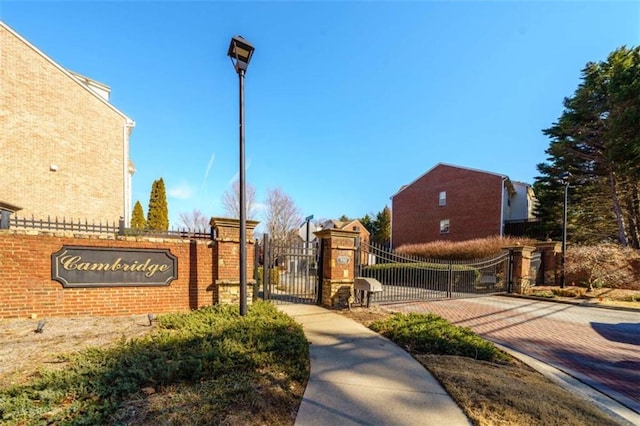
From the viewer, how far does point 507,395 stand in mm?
3363

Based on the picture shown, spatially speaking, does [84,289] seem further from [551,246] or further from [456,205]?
[456,205]

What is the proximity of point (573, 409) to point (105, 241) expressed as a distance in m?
8.09

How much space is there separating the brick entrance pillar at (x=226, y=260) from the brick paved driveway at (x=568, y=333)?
206 inches

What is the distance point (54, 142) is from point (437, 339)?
1765 centimetres

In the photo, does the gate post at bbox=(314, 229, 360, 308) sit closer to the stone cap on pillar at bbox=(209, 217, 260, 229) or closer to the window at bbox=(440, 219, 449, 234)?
the stone cap on pillar at bbox=(209, 217, 260, 229)

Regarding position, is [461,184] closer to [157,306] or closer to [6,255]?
[157,306]

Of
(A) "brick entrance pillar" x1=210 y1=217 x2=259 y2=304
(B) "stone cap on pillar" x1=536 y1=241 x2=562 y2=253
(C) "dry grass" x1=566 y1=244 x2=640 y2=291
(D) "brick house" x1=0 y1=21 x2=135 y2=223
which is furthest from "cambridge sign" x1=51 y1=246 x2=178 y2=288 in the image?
(B) "stone cap on pillar" x1=536 y1=241 x2=562 y2=253

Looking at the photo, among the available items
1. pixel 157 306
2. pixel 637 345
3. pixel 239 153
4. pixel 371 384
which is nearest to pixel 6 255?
pixel 157 306

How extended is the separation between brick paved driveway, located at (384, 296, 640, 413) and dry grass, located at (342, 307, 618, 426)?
98cm

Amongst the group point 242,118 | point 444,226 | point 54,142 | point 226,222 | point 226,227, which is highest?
point 54,142

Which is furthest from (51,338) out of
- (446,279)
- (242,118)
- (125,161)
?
(125,161)

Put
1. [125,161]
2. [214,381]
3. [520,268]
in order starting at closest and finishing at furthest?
[214,381], [520,268], [125,161]

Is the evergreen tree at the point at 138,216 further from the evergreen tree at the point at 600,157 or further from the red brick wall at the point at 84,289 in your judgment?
the evergreen tree at the point at 600,157

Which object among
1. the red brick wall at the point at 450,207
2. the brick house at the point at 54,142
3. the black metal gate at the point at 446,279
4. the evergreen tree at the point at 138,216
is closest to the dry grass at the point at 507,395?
the black metal gate at the point at 446,279
